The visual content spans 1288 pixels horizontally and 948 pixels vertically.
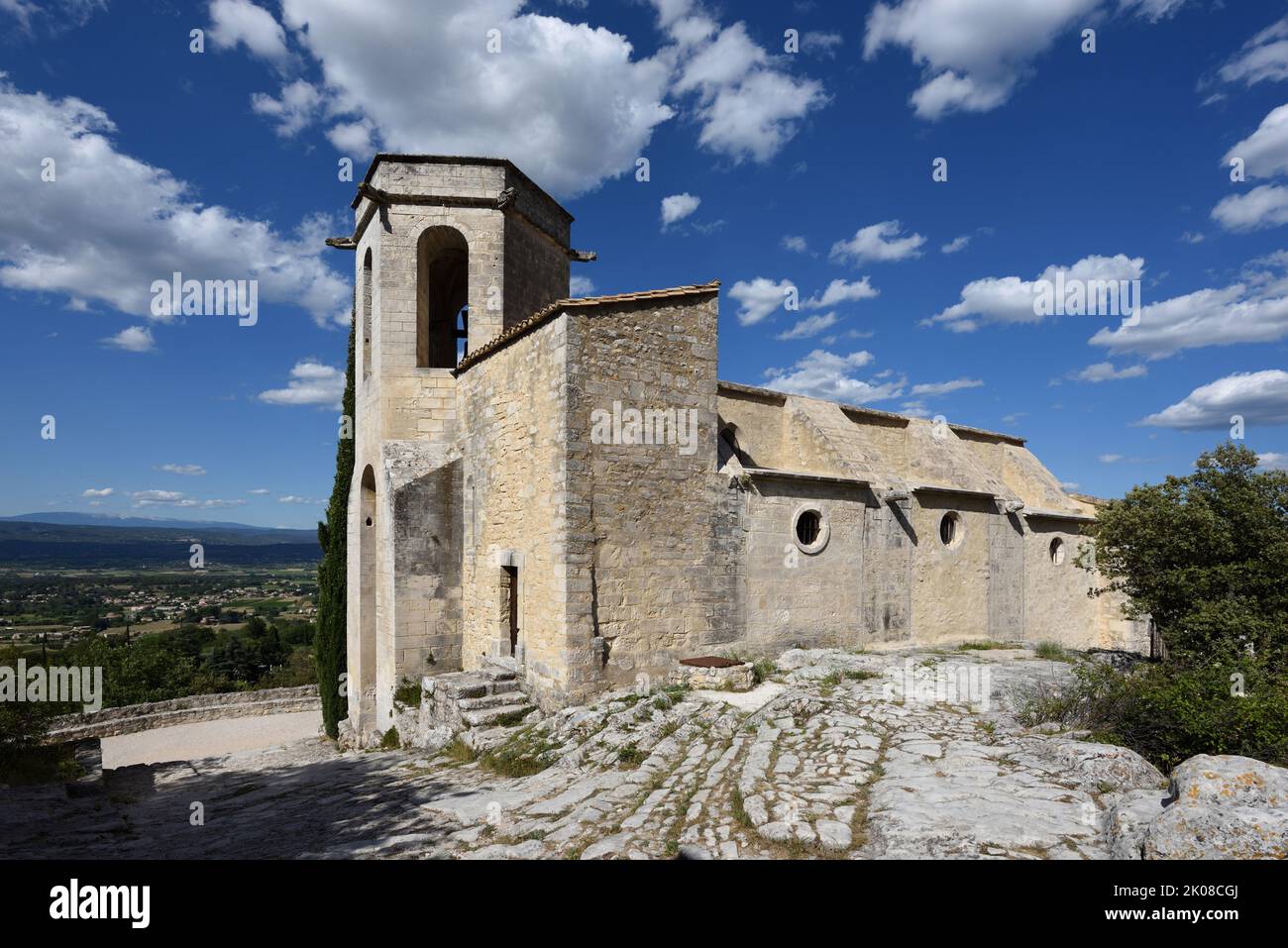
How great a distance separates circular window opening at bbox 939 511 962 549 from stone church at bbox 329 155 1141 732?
0.26 feet

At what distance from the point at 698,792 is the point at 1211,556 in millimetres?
11237

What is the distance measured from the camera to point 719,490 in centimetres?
1057

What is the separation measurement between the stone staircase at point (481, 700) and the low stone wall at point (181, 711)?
13.6m

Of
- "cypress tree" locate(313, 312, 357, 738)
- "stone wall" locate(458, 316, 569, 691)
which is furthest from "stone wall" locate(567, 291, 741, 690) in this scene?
"cypress tree" locate(313, 312, 357, 738)

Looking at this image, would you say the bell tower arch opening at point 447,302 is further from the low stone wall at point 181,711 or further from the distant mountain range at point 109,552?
the distant mountain range at point 109,552

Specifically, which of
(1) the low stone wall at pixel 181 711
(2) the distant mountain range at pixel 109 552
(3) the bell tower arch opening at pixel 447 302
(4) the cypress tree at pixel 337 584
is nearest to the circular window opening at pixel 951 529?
(3) the bell tower arch opening at pixel 447 302

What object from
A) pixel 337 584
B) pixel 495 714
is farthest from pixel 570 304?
pixel 337 584

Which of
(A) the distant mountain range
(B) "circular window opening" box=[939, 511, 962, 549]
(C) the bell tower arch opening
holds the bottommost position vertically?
(A) the distant mountain range

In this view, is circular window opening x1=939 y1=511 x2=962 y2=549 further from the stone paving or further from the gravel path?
the gravel path

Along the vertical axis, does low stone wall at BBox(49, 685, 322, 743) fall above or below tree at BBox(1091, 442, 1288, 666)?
below

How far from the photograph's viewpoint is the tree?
395 inches

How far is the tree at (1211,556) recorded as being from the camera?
1004 cm

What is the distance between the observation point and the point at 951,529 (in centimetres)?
1460

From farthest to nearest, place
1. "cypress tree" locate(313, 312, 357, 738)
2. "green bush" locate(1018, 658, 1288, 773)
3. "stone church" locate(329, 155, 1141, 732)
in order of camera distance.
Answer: "cypress tree" locate(313, 312, 357, 738) → "stone church" locate(329, 155, 1141, 732) → "green bush" locate(1018, 658, 1288, 773)
